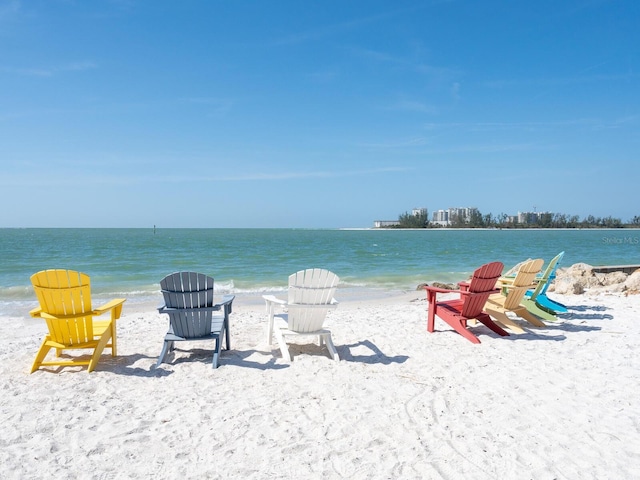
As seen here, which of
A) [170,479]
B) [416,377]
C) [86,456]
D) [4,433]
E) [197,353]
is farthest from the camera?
[197,353]

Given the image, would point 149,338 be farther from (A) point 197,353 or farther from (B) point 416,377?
(B) point 416,377

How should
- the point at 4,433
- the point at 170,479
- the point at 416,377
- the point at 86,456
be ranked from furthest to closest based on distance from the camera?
the point at 416,377, the point at 4,433, the point at 86,456, the point at 170,479

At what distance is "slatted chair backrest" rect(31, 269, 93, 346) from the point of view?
4.43m

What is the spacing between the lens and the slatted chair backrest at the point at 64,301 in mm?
4434

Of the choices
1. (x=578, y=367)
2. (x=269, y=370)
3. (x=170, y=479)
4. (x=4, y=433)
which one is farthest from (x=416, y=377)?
(x=4, y=433)

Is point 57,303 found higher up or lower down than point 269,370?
higher up

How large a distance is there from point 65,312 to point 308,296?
252 centimetres

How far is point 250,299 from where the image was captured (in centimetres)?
1217

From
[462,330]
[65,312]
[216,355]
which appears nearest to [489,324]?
[462,330]

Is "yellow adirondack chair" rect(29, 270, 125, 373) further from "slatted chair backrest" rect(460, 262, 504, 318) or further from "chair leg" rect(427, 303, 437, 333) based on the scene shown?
"slatted chair backrest" rect(460, 262, 504, 318)

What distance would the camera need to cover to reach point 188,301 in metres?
4.77

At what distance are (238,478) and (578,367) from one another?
12.7 ft

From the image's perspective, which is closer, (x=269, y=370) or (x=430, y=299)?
(x=269, y=370)

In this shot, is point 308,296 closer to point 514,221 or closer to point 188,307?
point 188,307
